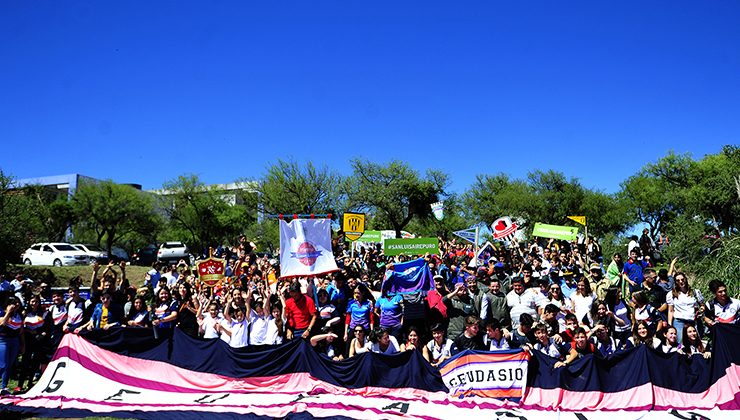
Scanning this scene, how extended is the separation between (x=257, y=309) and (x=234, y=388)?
1723mm

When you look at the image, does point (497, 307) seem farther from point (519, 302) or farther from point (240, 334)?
point (240, 334)

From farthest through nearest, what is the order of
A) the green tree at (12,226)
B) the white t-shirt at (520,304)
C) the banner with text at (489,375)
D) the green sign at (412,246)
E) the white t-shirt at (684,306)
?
1. the green tree at (12,226)
2. the green sign at (412,246)
3. the white t-shirt at (520,304)
4. the white t-shirt at (684,306)
5. the banner with text at (489,375)

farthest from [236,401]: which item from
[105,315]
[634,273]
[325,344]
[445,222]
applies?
[445,222]

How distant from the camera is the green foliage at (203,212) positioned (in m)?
53.2

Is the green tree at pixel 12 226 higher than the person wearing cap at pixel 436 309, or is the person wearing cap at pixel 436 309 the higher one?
the green tree at pixel 12 226

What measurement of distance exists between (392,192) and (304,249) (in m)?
40.4

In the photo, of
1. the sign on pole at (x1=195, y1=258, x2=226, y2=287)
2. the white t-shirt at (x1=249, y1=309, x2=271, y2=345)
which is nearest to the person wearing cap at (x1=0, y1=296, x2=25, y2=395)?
the white t-shirt at (x1=249, y1=309, x2=271, y2=345)

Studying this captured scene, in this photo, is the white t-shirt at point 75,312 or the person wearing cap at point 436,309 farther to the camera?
the white t-shirt at point 75,312

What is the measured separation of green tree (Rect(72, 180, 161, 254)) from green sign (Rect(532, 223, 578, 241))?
39.7 meters

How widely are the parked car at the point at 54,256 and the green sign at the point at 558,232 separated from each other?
27559 mm

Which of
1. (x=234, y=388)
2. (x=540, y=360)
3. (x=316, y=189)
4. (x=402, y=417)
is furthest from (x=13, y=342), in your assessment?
(x=316, y=189)

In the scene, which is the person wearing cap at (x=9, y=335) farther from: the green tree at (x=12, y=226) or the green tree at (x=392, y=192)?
the green tree at (x=392, y=192)

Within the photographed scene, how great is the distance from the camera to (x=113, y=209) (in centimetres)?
4859

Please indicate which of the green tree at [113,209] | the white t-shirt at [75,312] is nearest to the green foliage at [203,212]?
the green tree at [113,209]
